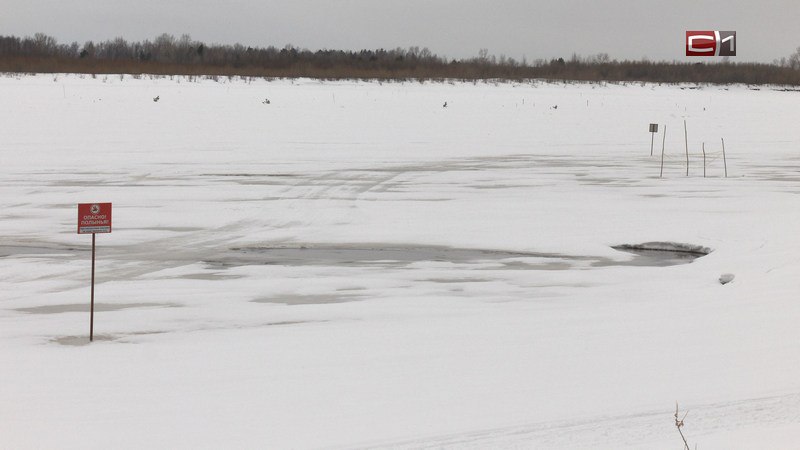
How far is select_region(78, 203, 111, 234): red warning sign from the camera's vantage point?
8.30 meters

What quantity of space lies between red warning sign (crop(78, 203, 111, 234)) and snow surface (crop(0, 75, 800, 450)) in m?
0.89

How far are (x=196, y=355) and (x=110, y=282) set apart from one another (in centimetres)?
335

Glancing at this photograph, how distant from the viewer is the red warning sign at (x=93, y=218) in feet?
27.2

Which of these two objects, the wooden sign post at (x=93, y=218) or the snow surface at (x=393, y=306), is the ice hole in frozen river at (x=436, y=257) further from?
the wooden sign post at (x=93, y=218)

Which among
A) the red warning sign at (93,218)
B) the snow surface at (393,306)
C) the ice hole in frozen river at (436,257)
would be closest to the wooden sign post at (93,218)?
the red warning sign at (93,218)

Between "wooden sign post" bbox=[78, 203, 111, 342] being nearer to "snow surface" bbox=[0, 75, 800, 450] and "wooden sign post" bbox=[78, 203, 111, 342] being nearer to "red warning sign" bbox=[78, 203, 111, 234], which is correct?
"red warning sign" bbox=[78, 203, 111, 234]

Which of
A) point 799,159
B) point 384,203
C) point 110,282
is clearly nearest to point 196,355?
point 110,282

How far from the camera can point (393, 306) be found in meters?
9.33

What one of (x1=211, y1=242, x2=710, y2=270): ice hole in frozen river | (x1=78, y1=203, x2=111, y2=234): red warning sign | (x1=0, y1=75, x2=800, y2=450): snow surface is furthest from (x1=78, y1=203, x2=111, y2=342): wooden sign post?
(x1=211, y1=242, x2=710, y2=270): ice hole in frozen river

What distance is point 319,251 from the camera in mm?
12539

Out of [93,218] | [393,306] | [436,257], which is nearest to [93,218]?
[93,218]

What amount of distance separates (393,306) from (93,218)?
297 cm

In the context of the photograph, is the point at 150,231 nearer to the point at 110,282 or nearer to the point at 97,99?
the point at 110,282

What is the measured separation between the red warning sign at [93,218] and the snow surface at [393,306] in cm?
89
